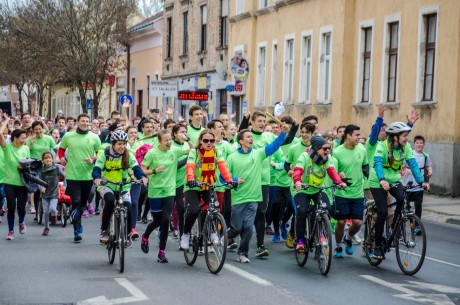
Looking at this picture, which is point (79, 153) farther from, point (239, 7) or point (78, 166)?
point (239, 7)

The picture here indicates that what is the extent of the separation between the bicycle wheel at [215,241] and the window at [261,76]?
28.2m

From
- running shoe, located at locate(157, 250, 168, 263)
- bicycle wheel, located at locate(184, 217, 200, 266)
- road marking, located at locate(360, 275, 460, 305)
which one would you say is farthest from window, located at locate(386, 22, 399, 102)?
road marking, located at locate(360, 275, 460, 305)

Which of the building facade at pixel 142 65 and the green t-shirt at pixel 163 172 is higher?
the building facade at pixel 142 65

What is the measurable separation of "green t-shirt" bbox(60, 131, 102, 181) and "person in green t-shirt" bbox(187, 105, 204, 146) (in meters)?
1.43

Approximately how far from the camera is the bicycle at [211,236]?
13.2m

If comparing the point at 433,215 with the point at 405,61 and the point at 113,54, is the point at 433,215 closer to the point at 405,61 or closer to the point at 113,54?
the point at 405,61

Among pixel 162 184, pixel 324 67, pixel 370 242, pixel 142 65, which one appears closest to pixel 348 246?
pixel 370 242

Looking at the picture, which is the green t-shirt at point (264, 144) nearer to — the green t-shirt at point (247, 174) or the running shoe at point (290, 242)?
the running shoe at point (290, 242)

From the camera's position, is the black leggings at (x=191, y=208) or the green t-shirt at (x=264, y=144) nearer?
the black leggings at (x=191, y=208)

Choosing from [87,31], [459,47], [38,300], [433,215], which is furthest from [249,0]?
[38,300]

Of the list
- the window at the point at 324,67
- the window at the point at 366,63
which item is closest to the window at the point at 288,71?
the window at the point at 324,67

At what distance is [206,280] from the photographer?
41.8 feet

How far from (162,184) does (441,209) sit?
10.7m

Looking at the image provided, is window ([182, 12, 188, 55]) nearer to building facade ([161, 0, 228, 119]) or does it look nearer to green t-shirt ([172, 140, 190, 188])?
building facade ([161, 0, 228, 119])
